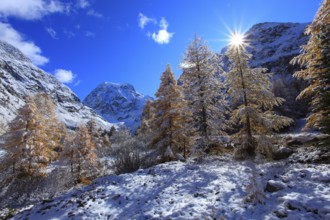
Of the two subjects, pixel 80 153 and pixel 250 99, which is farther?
pixel 80 153

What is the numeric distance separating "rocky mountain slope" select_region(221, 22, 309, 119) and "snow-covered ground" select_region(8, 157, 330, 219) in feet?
154

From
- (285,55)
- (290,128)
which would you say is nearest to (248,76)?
(290,128)

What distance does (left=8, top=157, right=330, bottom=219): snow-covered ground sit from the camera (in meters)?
7.58

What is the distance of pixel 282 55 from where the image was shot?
4582 inches

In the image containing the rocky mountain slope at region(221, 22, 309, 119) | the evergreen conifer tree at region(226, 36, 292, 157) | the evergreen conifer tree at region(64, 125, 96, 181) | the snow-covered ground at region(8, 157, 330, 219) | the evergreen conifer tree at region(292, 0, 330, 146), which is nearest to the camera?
the snow-covered ground at region(8, 157, 330, 219)

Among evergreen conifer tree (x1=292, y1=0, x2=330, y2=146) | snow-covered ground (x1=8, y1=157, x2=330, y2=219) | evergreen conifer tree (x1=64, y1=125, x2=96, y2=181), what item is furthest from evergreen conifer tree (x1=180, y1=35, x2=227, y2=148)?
evergreen conifer tree (x1=64, y1=125, x2=96, y2=181)

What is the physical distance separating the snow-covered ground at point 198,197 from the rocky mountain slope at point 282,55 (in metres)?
47.1

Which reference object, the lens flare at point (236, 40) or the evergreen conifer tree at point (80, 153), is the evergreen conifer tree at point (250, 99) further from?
the evergreen conifer tree at point (80, 153)

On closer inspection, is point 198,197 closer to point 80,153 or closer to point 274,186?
point 274,186

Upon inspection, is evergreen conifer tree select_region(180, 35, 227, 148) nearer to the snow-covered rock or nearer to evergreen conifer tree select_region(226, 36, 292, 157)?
evergreen conifer tree select_region(226, 36, 292, 157)

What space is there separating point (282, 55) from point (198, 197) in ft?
402

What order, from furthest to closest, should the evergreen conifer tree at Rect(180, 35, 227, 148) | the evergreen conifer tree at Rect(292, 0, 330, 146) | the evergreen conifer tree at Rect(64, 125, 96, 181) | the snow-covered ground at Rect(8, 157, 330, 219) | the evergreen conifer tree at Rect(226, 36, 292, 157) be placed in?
the evergreen conifer tree at Rect(64, 125, 96, 181), the evergreen conifer tree at Rect(180, 35, 227, 148), the evergreen conifer tree at Rect(226, 36, 292, 157), the evergreen conifer tree at Rect(292, 0, 330, 146), the snow-covered ground at Rect(8, 157, 330, 219)

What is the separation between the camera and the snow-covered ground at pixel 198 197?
7.58 m

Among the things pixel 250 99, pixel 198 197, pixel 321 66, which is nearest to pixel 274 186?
pixel 198 197
